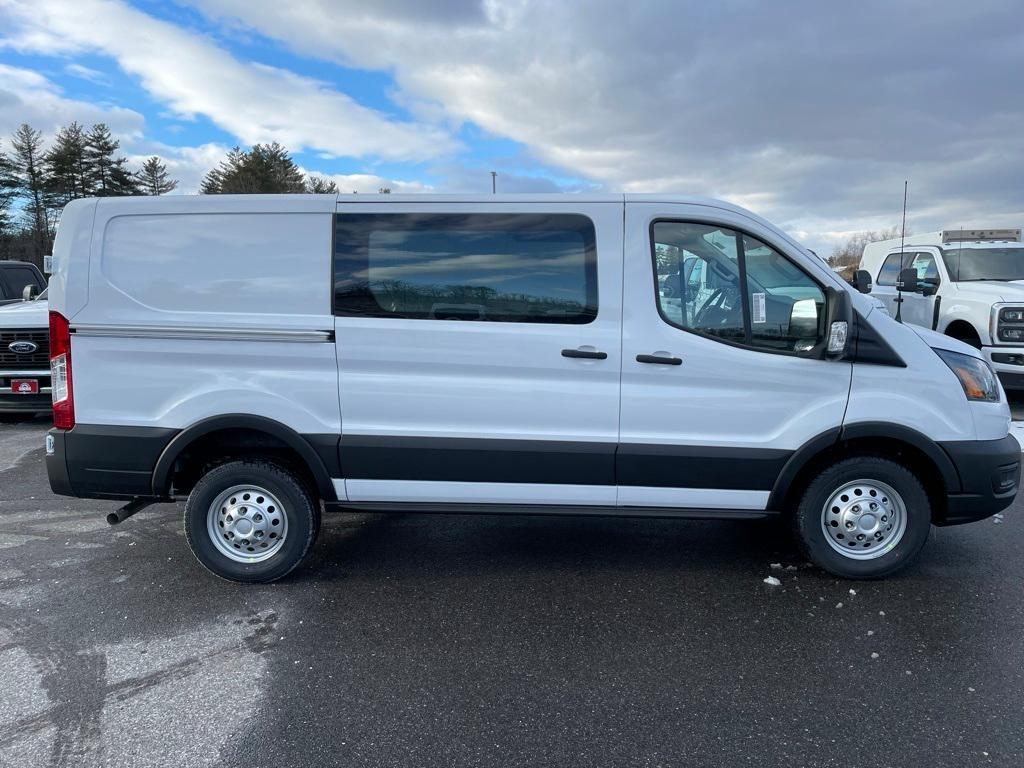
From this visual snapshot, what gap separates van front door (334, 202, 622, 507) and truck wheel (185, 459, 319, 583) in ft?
1.93

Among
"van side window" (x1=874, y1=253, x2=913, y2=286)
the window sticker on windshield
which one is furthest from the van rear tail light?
"van side window" (x1=874, y1=253, x2=913, y2=286)

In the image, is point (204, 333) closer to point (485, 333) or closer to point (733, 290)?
point (485, 333)

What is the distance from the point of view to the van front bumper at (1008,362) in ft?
28.0

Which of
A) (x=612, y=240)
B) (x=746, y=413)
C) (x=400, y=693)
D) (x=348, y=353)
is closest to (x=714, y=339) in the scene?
(x=746, y=413)

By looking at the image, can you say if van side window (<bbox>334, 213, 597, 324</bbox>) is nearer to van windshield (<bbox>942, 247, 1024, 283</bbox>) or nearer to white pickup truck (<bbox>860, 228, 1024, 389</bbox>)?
white pickup truck (<bbox>860, 228, 1024, 389</bbox>)

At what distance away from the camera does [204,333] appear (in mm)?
3787

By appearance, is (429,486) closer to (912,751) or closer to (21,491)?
(912,751)

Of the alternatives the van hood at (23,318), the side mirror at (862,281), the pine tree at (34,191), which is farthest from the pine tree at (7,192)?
the side mirror at (862,281)

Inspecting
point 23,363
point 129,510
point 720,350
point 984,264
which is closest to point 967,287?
point 984,264

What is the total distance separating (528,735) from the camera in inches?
106

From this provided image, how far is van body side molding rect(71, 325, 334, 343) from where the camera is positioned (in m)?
3.77

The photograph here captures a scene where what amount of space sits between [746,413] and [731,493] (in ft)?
1.52

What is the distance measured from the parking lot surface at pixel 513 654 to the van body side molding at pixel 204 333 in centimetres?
144

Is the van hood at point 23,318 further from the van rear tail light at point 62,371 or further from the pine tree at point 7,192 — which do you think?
the pine tree at point 7,192
